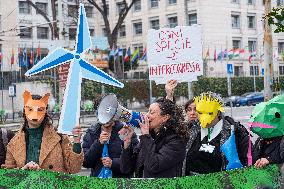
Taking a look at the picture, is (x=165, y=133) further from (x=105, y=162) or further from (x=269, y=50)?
(x=269, y=50)

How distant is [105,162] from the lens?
5.37 meters

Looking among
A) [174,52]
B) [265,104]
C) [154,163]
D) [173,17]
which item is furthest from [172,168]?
[173,17]

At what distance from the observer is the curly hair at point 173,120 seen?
4.73m

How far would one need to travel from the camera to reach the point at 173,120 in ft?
15.5

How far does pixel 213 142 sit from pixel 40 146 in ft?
4.79

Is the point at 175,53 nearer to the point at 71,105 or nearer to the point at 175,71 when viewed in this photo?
the point at 175,71

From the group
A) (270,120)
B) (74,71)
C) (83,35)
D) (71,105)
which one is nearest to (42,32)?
(83,35)

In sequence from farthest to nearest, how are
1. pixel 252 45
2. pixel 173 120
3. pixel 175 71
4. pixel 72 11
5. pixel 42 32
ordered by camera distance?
pixel 252 45 < pixel 42 32 < pixel 72 11 < pixel 175 71 < pixel 173 120

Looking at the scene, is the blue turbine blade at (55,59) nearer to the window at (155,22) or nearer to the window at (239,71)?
the window at (239,71)

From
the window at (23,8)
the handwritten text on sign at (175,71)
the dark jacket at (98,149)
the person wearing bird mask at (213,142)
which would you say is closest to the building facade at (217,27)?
the window at (23,8)

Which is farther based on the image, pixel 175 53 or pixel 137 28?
→ pixel 137 28

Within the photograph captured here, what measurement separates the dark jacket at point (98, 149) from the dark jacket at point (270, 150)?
52.4 inches

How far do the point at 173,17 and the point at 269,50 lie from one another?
152 feet

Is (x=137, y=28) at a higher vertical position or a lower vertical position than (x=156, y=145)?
higher
